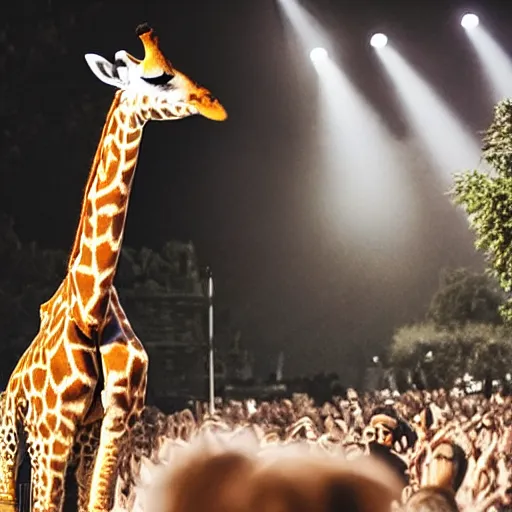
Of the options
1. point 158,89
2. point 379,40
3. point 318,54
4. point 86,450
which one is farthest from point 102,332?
point 379,40

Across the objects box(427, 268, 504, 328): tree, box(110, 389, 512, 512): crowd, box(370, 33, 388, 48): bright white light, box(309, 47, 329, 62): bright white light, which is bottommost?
box(110, 389, 512, 512): crowd

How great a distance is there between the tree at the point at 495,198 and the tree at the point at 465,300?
9 centimetres

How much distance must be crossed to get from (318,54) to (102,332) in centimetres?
359

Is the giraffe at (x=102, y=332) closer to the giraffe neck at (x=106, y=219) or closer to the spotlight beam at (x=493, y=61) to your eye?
the giraffe neck at (x=106, y=219)

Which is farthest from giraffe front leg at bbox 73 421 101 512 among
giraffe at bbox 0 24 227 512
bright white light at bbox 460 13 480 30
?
bright white light at bbox 460 13 480 30

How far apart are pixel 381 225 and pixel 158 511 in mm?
2518

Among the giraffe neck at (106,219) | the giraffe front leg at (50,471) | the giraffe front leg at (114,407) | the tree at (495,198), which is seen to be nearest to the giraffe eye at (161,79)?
the giraffe neck at (106,219)

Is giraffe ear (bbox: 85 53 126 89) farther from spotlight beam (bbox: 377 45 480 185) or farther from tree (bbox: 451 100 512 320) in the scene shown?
spotlight beam (bbox: 377 45 480 185)

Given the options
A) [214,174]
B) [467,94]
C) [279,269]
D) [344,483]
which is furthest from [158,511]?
[467,94]

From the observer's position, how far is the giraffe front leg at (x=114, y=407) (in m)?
4.32

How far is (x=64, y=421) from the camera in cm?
442

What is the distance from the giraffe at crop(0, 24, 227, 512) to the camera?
437 cm

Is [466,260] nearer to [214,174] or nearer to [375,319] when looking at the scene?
[375,319]

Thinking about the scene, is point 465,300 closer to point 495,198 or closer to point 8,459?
point 495,198
